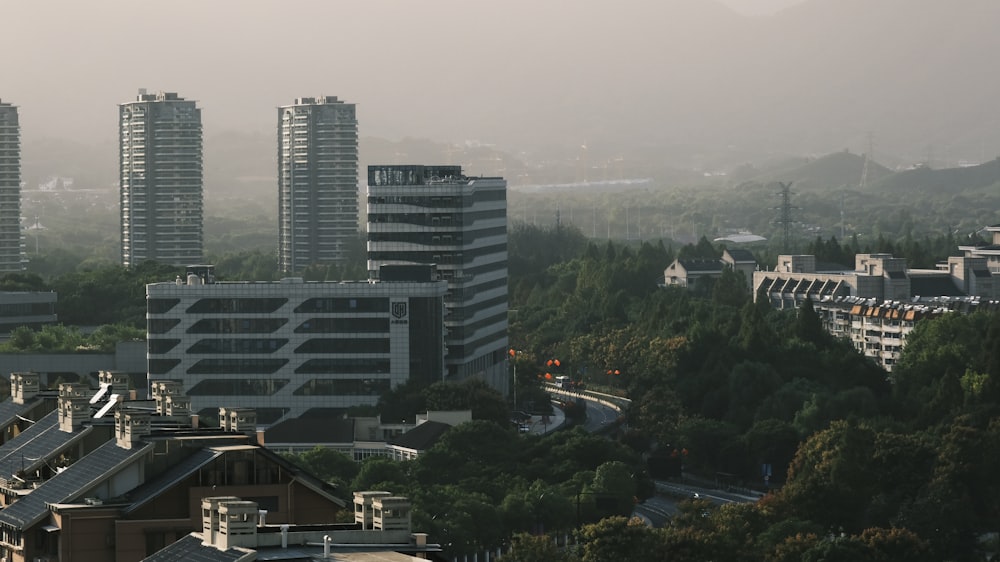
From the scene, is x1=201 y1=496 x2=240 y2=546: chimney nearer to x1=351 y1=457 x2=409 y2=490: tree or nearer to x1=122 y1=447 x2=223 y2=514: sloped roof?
x1=122 y1=447 x2=223 y2=514: sloped roof

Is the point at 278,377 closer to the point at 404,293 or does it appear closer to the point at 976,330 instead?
the point at 404,293

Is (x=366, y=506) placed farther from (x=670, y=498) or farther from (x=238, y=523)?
(x=670, y=498)

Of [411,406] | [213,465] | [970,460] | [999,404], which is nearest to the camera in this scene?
[213,465]

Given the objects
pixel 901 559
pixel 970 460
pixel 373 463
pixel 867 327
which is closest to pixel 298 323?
pixel 373 463

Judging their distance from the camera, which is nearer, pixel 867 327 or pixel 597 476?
pixel 597 476

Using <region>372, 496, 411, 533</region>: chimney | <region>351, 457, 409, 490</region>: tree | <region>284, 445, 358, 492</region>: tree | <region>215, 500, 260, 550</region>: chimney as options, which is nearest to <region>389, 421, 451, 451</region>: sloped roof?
<region>284, 445, 358, 492</region>: tree

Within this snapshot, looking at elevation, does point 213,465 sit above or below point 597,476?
above

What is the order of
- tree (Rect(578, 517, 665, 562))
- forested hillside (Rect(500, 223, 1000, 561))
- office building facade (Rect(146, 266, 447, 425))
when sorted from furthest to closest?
1. office building facade (Rect(146, 266, 447, 425))
2. forested hillside (Rect(500, 223, 1000, 561))
3. tree (Rect(578, 517, 665, 562))

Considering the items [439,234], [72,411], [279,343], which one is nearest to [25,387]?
[72,411]

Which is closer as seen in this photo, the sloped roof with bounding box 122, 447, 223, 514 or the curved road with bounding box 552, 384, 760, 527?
the sloped roof with bounding box 122, 447, 223, 514
